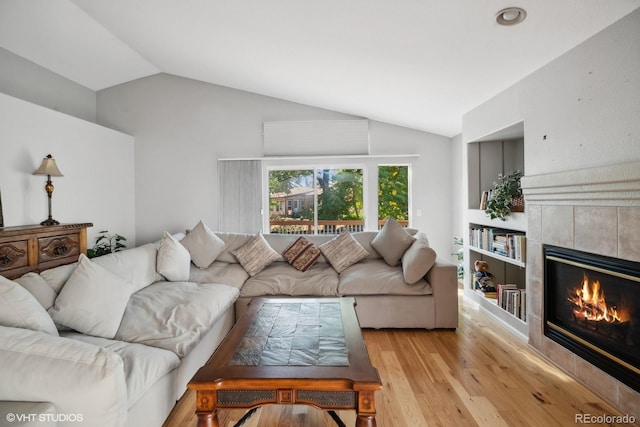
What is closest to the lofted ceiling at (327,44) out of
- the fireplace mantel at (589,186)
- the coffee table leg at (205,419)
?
the fireplace mantel at (589,186)

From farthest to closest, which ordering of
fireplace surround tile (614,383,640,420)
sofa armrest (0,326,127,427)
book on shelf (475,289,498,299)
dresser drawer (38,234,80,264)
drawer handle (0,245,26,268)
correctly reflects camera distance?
book on shelf (475,289,498,299) → dresser drawer (38,234,80,264) → drawer handle (0,245,26,268) → fireplace surround tile (614,383,640,420) → sofa armrest (0,326,127,427)

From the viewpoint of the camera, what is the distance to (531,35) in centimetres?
222

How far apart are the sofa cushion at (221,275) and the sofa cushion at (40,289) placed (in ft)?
4.95

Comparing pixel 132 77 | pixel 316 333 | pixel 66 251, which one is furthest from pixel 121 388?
pixel 132 77

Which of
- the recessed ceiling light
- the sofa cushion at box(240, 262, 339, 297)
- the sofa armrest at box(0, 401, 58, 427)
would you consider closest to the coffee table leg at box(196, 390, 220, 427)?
the sofa armrest at box(0, 401, 58, 427)

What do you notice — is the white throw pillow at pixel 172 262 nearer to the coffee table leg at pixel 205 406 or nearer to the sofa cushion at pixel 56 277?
the sofa cushion at pixel 56 277

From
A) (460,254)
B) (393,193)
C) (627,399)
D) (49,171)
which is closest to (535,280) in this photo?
(627,399)

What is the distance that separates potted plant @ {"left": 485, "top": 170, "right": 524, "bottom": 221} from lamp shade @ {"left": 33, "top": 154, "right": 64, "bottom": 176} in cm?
462

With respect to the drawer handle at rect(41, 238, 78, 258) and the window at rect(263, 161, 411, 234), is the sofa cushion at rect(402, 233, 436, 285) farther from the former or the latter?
the drawer handle at rect(41, 238, 78, 258)

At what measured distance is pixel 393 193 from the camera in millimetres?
5273

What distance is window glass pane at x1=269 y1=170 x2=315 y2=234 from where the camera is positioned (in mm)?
5348

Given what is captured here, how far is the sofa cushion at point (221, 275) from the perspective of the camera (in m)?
3.36

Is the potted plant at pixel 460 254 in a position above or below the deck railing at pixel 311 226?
below

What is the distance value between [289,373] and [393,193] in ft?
13.8
